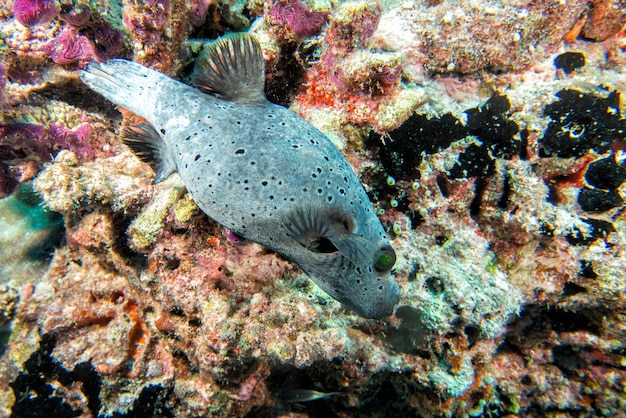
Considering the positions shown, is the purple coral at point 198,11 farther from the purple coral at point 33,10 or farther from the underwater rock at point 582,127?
the underwater rock at point 582,127

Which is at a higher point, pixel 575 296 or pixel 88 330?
pixel 575 296

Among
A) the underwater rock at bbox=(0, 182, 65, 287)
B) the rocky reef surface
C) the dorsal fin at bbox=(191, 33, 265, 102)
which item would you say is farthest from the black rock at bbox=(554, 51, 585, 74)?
the underwater rock at bbox=(0, 182, 65, 287)

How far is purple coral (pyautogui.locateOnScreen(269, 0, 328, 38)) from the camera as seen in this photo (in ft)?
13.4

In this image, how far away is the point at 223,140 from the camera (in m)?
3.15

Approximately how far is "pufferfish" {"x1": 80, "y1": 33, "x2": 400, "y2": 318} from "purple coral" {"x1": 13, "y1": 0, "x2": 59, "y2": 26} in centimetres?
136

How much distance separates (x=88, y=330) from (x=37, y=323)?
167cm

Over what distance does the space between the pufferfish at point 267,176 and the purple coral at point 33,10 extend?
1.36 metres

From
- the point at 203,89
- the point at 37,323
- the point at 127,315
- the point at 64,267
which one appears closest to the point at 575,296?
the point at 203,89

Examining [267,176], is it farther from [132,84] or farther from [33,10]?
[33,10]

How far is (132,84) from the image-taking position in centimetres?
360

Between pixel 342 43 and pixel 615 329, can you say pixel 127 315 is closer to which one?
pixel 342 43

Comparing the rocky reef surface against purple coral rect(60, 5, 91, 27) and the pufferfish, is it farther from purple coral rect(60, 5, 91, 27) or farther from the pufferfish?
the pufferfish

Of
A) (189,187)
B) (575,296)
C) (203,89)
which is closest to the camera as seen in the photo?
(189,187)

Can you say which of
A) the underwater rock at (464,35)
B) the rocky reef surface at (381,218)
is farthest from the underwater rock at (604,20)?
the underwater rock at (464,35)
